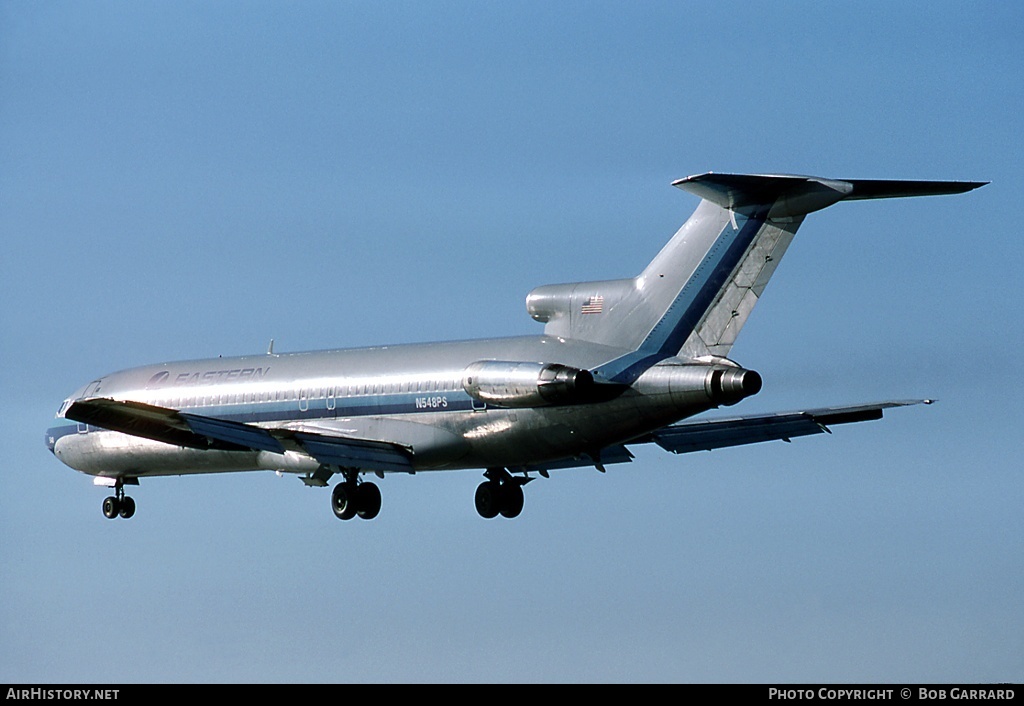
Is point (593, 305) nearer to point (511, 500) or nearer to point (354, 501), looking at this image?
point (511, 500)

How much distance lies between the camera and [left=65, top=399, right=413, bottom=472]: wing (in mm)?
41500

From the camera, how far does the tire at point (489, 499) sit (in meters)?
47.6

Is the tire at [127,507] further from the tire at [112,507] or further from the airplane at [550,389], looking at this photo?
the airplane at [550,389]

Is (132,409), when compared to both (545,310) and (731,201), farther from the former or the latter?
(731,201)

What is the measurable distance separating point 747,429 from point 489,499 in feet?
23.2

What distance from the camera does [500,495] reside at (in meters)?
47.6

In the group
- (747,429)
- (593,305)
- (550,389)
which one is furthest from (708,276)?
(747,429)

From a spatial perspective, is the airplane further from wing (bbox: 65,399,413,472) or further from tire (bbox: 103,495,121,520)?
tire (bbox: 103,495,121,520)

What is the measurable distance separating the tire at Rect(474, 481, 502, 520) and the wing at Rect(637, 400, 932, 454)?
457 cm

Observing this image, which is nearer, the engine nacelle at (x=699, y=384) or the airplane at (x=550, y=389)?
the engine nacelle at (x=699, y=384)

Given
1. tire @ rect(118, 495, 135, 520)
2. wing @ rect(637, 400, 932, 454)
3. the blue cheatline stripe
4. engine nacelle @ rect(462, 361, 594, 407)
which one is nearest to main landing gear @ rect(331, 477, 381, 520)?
engine nacelle @ rect(462, 361, 594, 407)

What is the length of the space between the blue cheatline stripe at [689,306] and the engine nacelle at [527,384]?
761 millimetres

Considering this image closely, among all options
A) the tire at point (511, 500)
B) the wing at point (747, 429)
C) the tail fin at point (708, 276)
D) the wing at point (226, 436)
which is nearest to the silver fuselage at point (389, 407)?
the tail fin at point (708, 276)
